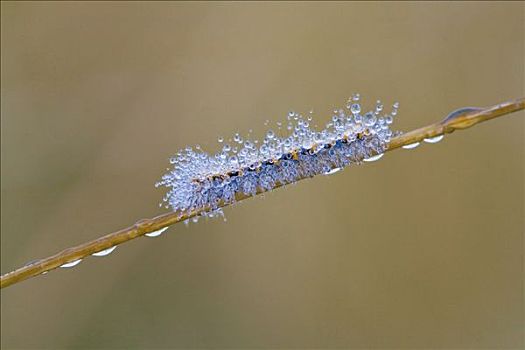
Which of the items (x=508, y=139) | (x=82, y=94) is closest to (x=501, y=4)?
(x=508, y=139)

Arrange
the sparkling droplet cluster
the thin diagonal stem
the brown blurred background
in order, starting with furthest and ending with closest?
the brown blurred background, the sparkling droplet cluster, the thin diagonal stem

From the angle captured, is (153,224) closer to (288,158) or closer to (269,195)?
(288,158)

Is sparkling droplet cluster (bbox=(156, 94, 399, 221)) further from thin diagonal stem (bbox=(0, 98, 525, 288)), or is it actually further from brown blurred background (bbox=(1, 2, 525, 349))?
brown blurred background (bbox=(1, 2, 525, 349))

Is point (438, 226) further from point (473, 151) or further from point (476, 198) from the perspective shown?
point (473, 151)

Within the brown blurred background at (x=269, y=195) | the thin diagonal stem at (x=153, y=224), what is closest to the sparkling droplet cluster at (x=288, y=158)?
the thin diagonal stem at (x=153, y=224)

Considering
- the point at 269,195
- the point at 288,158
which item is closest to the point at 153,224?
the point at 288,158

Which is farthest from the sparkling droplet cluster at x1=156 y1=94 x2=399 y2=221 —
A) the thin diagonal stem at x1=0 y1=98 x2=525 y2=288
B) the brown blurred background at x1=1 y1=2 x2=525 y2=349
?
the brown blurred background at x1=1 y1=2 x2=525 y2=349
